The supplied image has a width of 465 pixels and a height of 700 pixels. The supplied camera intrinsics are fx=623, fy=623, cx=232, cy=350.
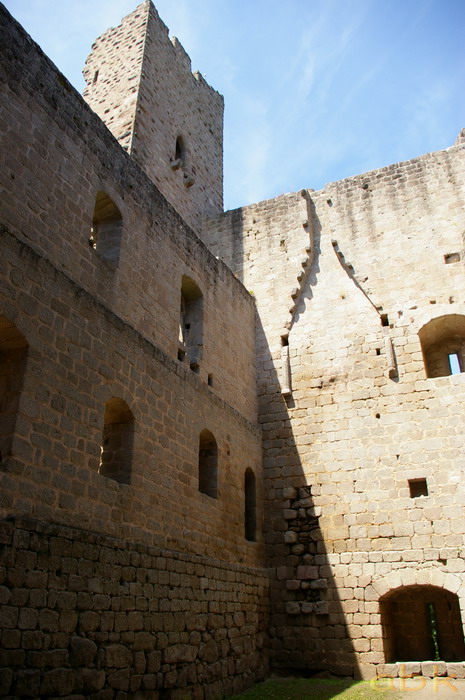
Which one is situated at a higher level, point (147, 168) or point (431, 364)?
point (147, 168)

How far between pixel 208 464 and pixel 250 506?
5.49 ft

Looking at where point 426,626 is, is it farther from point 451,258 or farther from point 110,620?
point 110,620

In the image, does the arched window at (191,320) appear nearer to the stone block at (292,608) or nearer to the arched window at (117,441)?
the arched window at (117,441)

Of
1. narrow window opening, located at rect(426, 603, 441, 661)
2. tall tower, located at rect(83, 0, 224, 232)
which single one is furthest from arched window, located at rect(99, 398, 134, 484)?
narrow window opening, located at rect(426, 603, 441, 661)

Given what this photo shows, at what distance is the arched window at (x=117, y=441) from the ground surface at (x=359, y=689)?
3323mm

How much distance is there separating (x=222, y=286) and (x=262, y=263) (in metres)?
2.14

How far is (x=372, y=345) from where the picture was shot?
1121cm

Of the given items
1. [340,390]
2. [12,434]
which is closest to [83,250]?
[12,434]

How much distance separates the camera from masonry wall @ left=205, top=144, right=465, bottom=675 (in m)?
9.41

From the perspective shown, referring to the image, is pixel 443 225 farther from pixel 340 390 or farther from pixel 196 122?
pixel 196 122

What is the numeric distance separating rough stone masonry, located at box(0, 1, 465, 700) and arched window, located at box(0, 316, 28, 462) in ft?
0.07

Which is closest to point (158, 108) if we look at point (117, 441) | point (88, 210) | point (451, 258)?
point (88, 210)

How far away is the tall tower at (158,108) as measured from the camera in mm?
12852

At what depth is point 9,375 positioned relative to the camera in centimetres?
565
